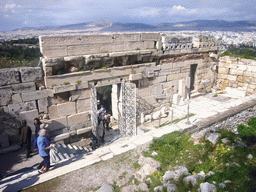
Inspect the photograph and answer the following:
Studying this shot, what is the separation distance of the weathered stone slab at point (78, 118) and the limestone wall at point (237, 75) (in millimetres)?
9146

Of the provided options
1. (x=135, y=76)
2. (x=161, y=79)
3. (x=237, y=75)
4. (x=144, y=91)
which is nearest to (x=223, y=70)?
(x=237, y=75)

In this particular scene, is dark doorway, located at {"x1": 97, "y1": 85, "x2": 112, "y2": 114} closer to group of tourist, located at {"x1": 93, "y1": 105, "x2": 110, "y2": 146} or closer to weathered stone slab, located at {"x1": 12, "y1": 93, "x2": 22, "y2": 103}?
group of tourist, located at {"x1": 93, "y1": 105, "x2": 110, "y2": 146}

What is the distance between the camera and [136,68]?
9.40 metres

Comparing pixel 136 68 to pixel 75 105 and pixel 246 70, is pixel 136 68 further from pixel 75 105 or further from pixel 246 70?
pixel 246 70

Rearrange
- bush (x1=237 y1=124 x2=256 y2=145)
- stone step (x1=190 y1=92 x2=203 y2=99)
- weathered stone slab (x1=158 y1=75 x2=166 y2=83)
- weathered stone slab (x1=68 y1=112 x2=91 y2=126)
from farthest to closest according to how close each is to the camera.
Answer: stone step (x1=190 y1=92 x2=203 y2=99), weathered stone slab (x1=158 y1=75 x2=166 y2=83), weathered stone slab (x1=68 y1=112 x2=91 y2=126), bush (x1=237 y1=124 x2=256 y2=145)

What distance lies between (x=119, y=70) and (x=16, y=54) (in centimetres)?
436

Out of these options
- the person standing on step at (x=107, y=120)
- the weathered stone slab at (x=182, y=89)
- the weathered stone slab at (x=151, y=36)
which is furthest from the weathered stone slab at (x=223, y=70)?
the person standing on step at (x=107, y=120)

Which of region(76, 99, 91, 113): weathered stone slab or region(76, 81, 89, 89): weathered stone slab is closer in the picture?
region(76, 81, 89, 89): weathered stone slab

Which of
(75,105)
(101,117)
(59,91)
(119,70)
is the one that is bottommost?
(101,117)

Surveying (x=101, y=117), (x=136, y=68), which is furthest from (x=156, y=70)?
(x=101, y=117)

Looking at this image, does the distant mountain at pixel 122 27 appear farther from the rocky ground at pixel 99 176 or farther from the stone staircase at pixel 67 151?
the rocky ground at pixel 99 176

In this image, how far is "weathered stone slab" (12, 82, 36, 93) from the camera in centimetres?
678

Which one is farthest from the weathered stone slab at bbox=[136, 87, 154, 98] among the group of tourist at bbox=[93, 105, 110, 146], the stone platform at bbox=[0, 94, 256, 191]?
the group of tourist at bbox=[93, 105, 110, 146]

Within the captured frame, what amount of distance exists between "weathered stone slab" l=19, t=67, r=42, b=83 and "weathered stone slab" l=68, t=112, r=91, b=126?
1.96 metres
